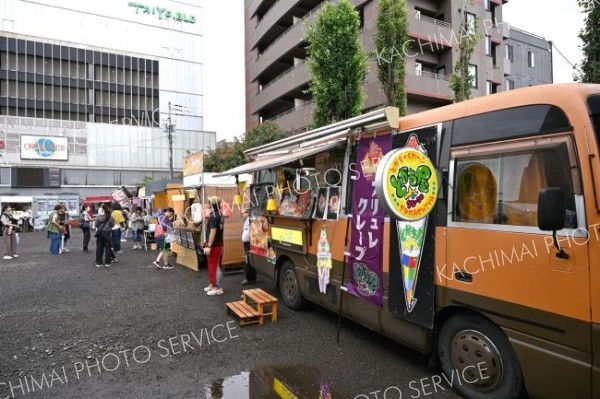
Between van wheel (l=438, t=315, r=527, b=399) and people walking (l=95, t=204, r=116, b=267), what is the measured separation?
10.9 m

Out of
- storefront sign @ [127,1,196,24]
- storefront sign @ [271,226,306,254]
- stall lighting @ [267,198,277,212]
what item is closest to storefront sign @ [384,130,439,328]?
storefront sign @ [271,226,306,254]

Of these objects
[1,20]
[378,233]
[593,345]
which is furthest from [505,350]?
[1,20]

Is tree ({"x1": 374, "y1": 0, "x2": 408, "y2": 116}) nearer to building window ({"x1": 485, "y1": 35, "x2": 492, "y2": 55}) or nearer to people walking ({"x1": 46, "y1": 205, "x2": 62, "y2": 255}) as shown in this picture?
people walking ({"x1": 46, "y1": 205, "x2": 62, "y2": 255})

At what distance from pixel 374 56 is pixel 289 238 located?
10.7 m

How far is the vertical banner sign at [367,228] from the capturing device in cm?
Result: 463

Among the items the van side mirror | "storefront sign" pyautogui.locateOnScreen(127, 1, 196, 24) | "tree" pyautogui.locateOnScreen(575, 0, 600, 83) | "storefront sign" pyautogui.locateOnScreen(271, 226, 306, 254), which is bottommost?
"storefront sign" pyautogui.locateOnScreen(271, 226, 306, 254)

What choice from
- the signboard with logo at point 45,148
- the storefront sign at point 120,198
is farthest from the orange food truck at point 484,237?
the signboard with logo at point 45,148

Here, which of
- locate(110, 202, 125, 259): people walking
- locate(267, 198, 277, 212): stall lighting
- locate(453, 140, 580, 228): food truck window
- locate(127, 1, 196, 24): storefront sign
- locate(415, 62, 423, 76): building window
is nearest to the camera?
locate(453, 140, 580, 228): food truck window

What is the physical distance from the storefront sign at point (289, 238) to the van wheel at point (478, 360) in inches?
107

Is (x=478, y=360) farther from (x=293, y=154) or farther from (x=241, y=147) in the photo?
(x=241, y=147)

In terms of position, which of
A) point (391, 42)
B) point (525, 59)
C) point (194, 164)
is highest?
point (525, 59)

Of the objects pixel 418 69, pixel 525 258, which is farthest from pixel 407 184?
pixel 418 69

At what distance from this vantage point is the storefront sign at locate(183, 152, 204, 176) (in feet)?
36.8

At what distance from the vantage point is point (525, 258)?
317 centimetres
